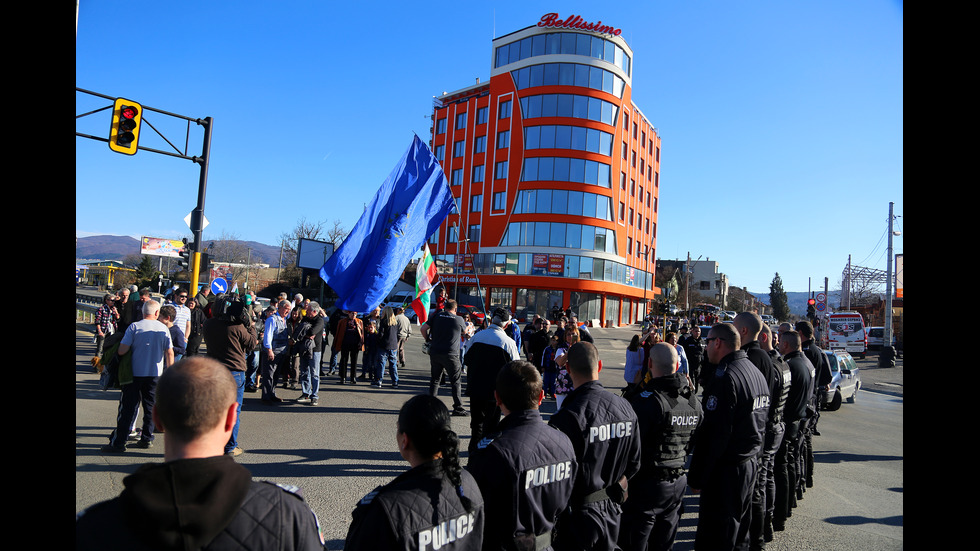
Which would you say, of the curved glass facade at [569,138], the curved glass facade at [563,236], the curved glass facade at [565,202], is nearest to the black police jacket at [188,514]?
the curved glass facade at [563,236]

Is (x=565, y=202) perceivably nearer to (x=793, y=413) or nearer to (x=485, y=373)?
(x=485, y=373)

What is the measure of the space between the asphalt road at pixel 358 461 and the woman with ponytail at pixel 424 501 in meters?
2.69

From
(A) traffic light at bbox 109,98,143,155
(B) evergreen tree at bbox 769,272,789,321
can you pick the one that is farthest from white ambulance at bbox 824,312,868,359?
(B) evergreen tree at bbox 769,272,789,321

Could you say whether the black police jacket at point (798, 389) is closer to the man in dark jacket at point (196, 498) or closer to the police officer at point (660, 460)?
the police officer at point (660, 460)

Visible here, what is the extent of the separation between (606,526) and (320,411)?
693 centimetres

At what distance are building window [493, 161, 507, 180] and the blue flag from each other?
40134 millimetres

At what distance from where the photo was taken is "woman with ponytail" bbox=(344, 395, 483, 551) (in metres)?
1.98

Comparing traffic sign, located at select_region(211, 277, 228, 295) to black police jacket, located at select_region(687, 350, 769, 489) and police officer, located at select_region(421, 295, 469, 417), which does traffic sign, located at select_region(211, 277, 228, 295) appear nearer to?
police officer, located at select_region(421, 295, 469, 417)
